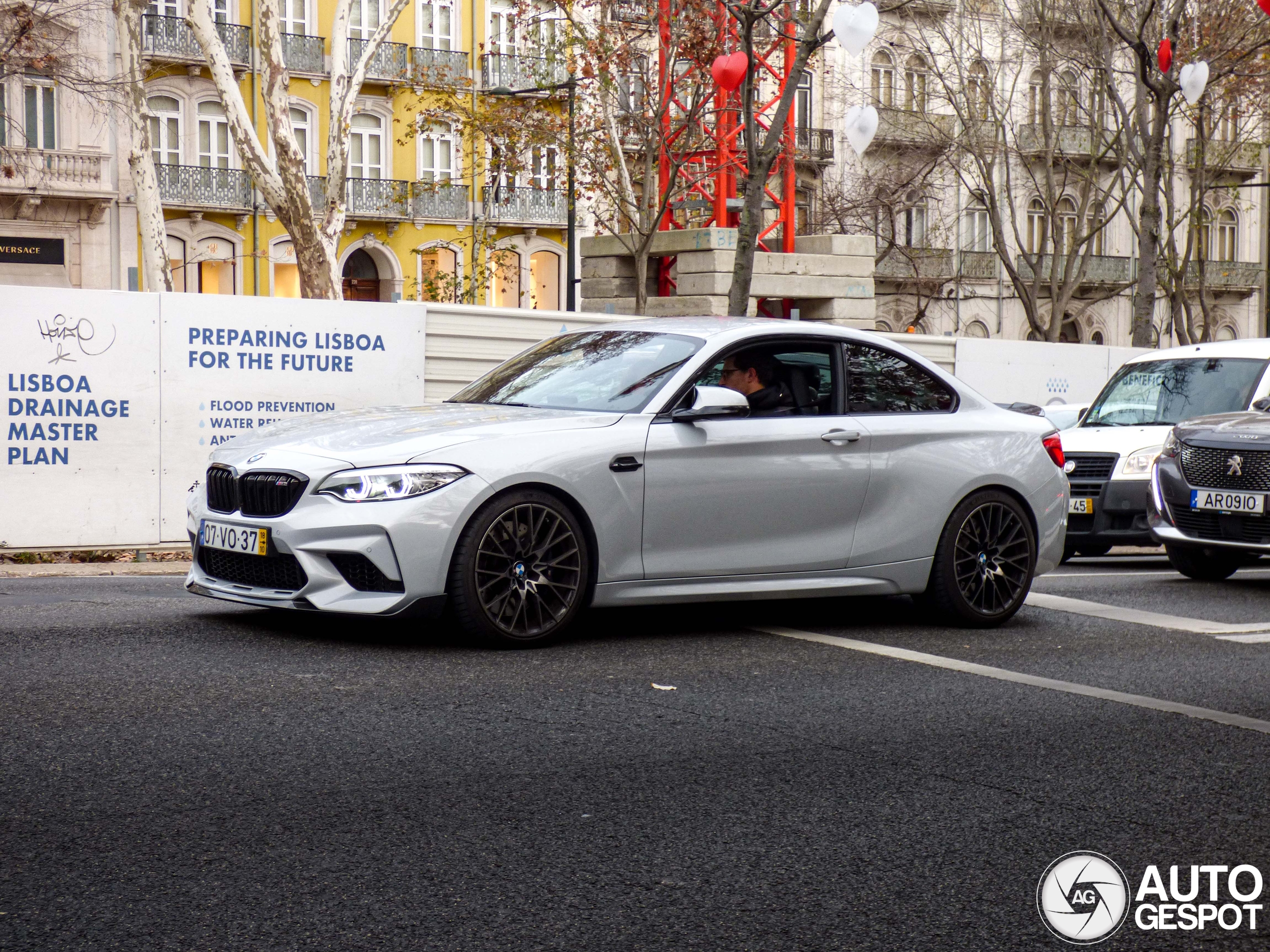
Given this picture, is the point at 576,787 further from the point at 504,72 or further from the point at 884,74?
the point at 884,74

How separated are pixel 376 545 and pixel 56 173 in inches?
1402

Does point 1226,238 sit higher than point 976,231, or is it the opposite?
point 1226,238

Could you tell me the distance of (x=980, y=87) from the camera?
3556 cm

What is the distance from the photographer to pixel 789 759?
5488mm

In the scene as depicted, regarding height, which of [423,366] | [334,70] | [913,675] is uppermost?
[334,70]

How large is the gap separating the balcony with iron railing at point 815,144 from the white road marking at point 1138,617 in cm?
4042

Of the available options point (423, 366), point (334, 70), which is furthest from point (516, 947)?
point (334, 70)

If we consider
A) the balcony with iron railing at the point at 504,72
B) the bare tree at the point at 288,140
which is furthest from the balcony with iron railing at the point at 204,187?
the bare tree at the point at 288,140

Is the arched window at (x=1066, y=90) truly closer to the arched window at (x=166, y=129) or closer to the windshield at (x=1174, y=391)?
the windshield at (x=1174, y=391)

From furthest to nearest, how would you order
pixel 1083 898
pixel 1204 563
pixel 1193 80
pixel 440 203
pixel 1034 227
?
1. pixel 1034 227
2. pixel 440 203
3. pixel 1193 80
4. pixel 1204 563
5. pixel 1083 898

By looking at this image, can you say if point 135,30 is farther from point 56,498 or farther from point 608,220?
point 608,220

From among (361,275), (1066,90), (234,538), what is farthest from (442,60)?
(234,538)

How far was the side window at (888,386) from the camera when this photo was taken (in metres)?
8.62

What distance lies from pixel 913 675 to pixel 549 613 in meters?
1.63
